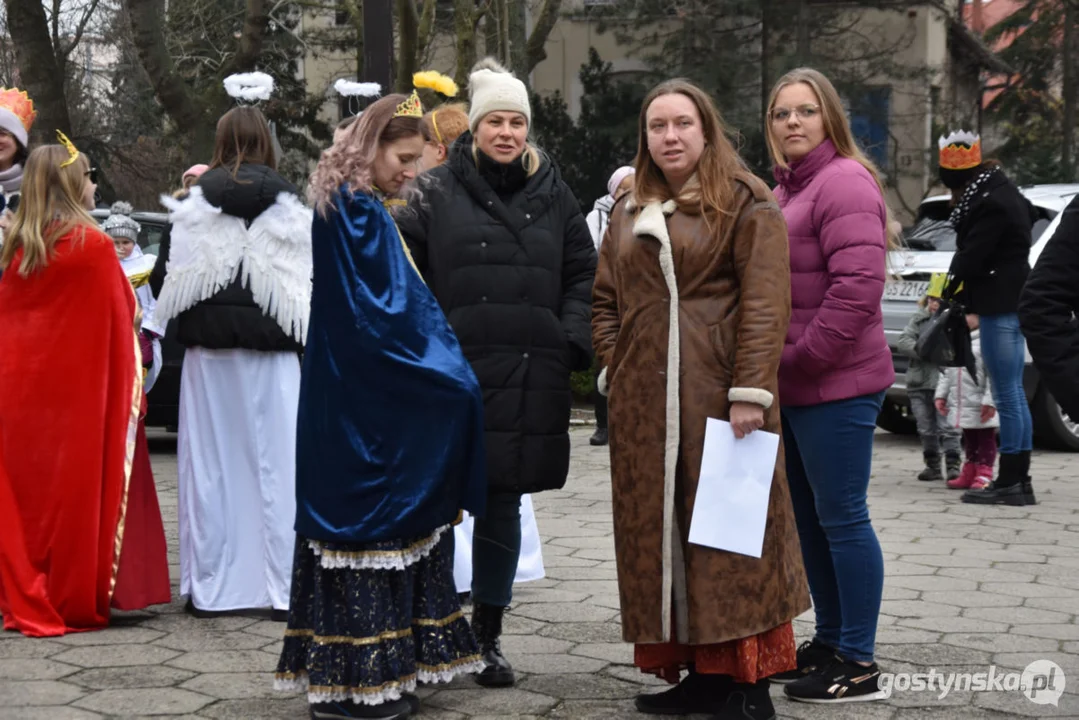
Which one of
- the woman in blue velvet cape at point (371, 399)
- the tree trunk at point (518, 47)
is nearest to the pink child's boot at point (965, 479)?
the woman in blue velvet cape at point (371, 399)

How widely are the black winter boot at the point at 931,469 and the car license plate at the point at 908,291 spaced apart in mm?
1657

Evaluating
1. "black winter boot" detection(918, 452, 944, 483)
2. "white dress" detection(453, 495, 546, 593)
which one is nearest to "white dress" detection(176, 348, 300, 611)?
"white dress" detection(453, 495, 546, 593)

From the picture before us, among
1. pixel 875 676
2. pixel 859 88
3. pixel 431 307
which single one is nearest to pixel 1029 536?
pixel 875 676

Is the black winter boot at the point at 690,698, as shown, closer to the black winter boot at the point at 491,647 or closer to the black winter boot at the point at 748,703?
the black winter boot at the point at 748,703

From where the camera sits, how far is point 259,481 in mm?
5945

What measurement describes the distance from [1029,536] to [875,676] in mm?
3176

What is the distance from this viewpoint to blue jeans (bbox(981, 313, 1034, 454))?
818 centimetres

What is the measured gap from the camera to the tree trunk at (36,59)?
13.8 metres

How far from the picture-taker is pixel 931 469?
9.34 m

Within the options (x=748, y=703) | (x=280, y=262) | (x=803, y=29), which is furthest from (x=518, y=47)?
(x=748, y=703)

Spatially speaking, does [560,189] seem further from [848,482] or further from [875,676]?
[875,676]

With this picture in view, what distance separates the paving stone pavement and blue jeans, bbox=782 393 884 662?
0.87 ft

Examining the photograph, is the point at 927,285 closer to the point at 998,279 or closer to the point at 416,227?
the point at 998,279

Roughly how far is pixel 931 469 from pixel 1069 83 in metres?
13.7
